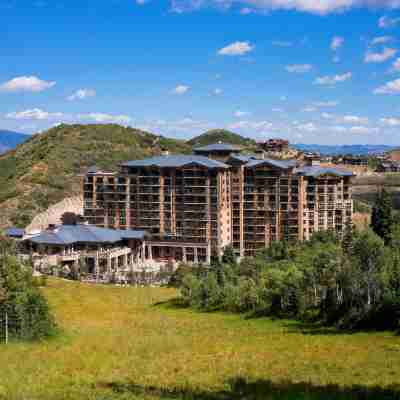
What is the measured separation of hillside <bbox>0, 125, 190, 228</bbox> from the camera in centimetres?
12219

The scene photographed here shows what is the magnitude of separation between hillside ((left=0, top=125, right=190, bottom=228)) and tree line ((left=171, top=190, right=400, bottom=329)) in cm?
6254

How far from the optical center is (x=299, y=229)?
90.0 metres

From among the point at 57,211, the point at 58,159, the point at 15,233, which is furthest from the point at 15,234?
the point at 58,159

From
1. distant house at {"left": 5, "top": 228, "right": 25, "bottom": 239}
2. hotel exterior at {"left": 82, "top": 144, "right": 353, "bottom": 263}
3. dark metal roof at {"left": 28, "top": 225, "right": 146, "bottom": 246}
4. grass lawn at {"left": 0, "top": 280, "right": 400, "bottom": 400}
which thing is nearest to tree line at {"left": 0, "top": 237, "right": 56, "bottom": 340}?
grass lawn at {"left": 0, "top": 280, "right": 400, "bottom": 400}

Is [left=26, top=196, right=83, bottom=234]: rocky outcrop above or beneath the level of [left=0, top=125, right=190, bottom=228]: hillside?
beneath

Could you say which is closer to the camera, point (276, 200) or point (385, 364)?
point (385, 364)

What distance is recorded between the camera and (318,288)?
48250mm

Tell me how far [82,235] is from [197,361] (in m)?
54.9

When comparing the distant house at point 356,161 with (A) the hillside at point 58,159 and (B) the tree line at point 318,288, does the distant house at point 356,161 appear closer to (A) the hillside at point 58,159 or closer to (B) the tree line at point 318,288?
(A) the hillside at point 58,159

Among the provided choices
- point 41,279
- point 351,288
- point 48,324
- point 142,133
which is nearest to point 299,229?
point 41,279

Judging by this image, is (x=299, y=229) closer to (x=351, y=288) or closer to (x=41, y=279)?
(x=41, y=279)

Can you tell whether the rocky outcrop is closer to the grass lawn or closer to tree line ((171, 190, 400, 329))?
tree line ((171, 190, 400, 329))

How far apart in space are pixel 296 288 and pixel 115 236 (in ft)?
142

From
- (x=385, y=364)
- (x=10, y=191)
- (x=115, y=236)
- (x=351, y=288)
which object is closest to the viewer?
(x=385, y=364)
